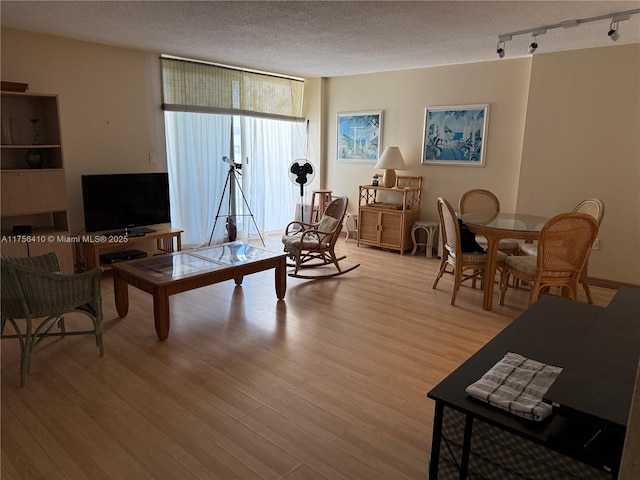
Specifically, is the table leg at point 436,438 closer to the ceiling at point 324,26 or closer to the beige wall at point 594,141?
the ceiling at point 324,26

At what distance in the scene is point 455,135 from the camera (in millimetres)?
5605

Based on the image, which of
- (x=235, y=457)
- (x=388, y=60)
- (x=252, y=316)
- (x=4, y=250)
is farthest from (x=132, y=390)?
(x=388, y=60)

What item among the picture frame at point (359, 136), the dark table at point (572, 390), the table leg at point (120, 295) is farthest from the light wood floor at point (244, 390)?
the picture frame at point (359, 136)

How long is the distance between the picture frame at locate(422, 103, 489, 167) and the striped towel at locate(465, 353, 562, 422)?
419 centimetres

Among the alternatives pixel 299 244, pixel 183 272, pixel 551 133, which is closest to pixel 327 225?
pixel 299 244

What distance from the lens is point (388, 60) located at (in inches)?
205

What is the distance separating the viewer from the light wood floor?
6.44 ft

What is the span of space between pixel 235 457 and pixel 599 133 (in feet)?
15.0

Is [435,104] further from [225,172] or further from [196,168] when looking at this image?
[196,168]

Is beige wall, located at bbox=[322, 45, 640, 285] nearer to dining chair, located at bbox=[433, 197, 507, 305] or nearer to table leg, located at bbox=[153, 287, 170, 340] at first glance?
dining chair, located at bbox=[433, 197, 507, 305]

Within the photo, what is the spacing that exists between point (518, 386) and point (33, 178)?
421 cm

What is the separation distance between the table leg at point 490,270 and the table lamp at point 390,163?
2.30 metres

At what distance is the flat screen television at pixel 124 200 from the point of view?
446cm

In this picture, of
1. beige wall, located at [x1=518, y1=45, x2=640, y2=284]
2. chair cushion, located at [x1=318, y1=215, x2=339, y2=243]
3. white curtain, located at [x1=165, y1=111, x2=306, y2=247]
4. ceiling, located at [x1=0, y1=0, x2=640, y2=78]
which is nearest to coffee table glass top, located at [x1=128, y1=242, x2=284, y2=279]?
chair cushion, located at [x1=318, y1=215, x2=339, y2=243]
